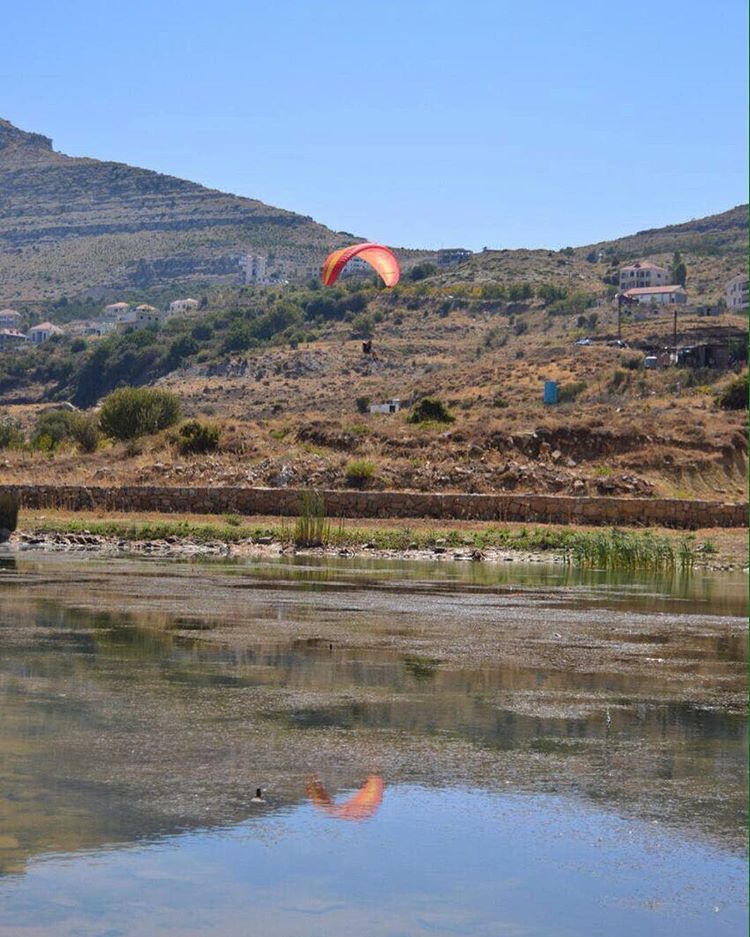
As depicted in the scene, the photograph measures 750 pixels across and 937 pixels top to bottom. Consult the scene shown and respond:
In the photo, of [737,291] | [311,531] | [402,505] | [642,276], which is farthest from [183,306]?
[311,531]

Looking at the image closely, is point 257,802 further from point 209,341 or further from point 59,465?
point 209,341

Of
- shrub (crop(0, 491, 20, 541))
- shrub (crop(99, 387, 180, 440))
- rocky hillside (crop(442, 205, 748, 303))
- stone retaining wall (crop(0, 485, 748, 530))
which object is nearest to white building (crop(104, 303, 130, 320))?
rocky hillside (crop(442, 205, 748, 303))

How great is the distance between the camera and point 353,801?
31.8 ft

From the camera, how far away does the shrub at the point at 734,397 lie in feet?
164

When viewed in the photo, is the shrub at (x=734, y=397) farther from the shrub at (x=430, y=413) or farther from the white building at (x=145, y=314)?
the white building at (x=145, y=314)

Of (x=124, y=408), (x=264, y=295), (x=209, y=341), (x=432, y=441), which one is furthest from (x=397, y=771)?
(x=264, y=295)

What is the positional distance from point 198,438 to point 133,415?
4618mm

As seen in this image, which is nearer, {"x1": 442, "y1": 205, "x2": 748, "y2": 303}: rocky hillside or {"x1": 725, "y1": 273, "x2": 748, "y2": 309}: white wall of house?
{"x1": 725, "y1": 273, "x2": 748, "y2": 309}: white wall of house

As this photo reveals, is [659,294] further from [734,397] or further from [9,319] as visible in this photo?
[9,319]

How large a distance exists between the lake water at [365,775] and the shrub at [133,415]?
29999 millimetres

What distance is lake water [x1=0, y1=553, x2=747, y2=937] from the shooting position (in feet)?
25.4

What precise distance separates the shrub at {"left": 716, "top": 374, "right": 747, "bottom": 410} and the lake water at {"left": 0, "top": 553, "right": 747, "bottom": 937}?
31.5 m

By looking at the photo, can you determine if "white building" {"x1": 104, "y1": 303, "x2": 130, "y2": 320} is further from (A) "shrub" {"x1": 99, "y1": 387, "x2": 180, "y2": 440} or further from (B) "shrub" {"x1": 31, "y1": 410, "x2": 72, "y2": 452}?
(A) "shrub" {"x1": 99, "y1": 387, "x2": 180, "y2": 440}

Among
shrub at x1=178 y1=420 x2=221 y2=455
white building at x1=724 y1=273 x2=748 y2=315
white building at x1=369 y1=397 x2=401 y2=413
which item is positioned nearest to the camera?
shrub at x1=178 y1=420 x2=221 y2=455
